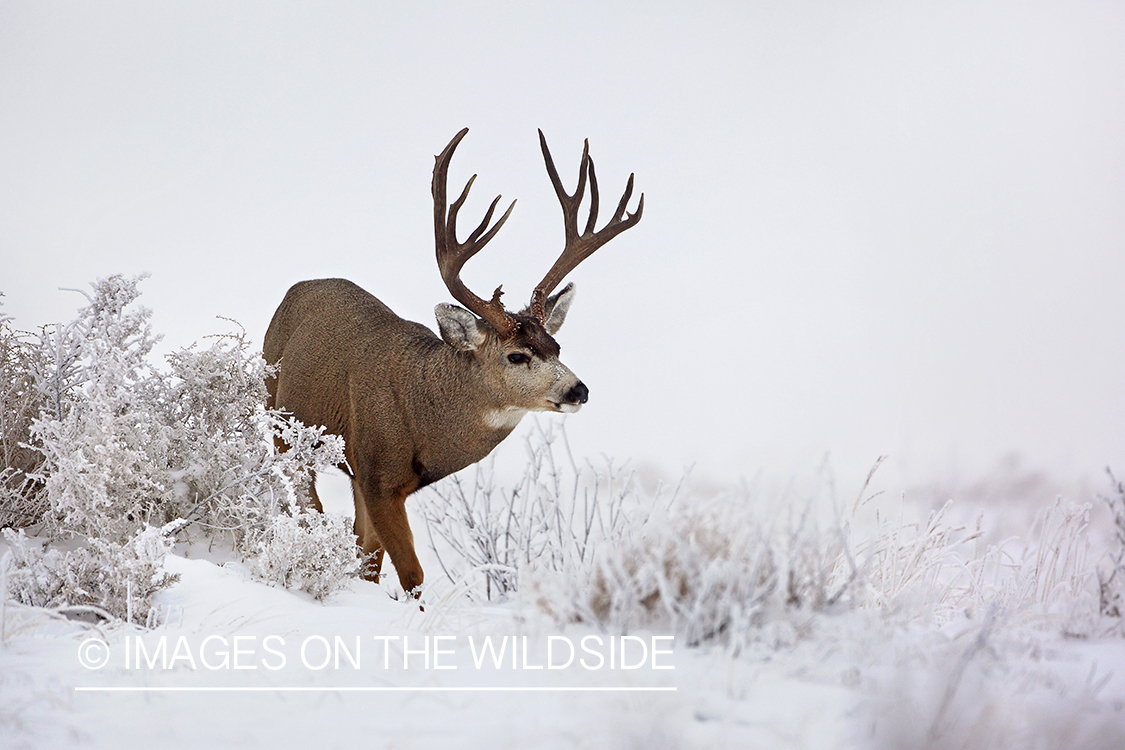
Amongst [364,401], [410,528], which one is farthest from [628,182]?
[410,528]

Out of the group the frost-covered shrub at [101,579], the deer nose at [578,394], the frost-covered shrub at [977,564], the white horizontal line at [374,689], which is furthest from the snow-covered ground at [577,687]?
the deer nose at [578,394]

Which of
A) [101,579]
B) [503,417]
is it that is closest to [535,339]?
[503,417]

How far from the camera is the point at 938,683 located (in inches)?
84.6

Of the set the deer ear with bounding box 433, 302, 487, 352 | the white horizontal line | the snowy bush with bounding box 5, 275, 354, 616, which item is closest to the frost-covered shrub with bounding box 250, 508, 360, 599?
the snowy bush with bounding box 5, 275, 354, 616

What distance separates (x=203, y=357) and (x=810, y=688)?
521 centimetres

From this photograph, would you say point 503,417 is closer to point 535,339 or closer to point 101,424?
point 535,339

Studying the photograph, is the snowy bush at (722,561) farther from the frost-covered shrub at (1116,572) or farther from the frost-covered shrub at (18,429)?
the frost-covered shrub at (18,429)

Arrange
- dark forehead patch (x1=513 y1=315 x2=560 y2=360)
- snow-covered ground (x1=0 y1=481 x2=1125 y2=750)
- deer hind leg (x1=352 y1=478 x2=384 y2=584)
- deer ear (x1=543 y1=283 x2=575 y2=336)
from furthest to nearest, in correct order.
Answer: deer hind leg (x1=352 y1=478 x2=384 y2=584) → deer ear (x1=543 y1=283 x2=575 y2=336) → dark forehead patch (x1=513 y1=315 x2=560 y2=360) → snow-covered ground (x1=0 y1=481 x2=1125 y2=750)

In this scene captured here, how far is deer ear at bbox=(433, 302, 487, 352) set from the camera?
18.3 feet

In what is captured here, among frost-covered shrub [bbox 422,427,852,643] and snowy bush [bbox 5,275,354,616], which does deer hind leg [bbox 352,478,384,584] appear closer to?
snowy bush [bbox 5,275,354,616]

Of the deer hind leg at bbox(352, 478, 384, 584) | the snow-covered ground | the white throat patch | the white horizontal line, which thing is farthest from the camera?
the deer hind leg at bbox(352, 478, 384, 584)

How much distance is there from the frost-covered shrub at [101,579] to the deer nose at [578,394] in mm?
2316

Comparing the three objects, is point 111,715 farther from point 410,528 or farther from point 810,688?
point 410,528

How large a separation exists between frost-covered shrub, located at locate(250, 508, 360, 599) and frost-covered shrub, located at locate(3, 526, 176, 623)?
2.42 ft
